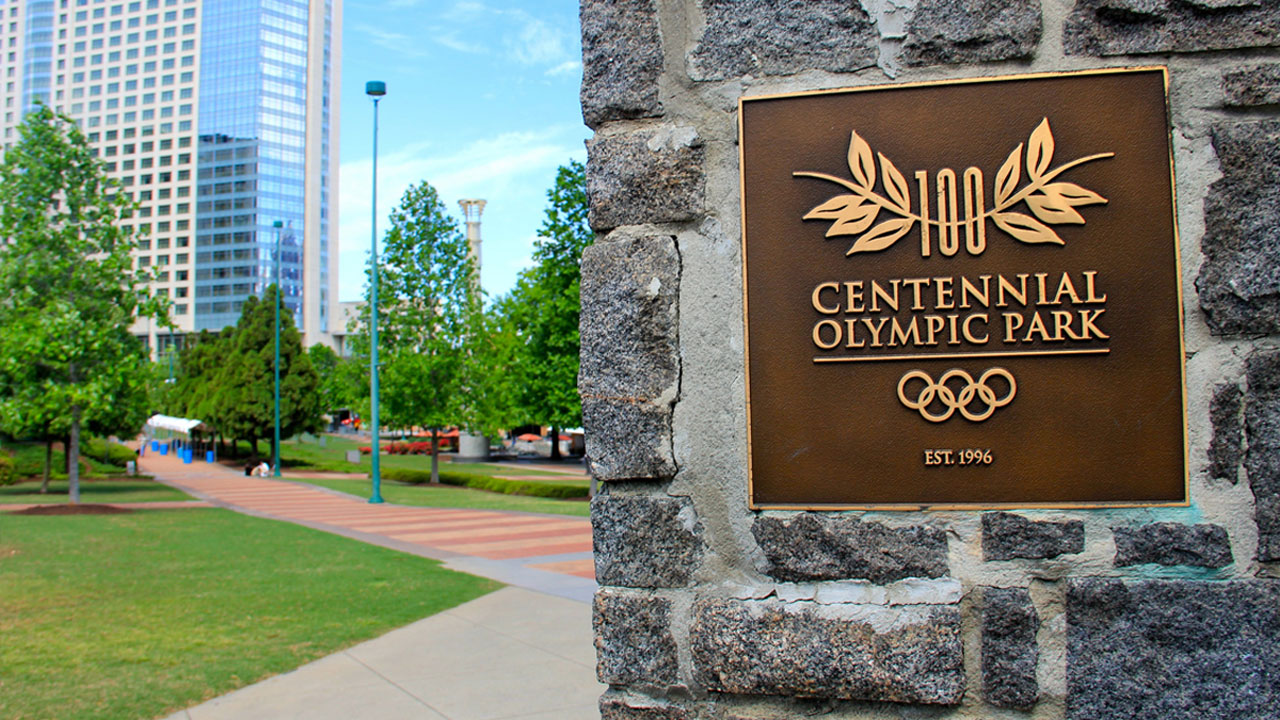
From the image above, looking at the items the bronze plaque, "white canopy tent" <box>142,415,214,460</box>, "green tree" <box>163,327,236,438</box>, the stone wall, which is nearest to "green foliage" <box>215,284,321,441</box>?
"green tree" <box>163,327,236,438</box>

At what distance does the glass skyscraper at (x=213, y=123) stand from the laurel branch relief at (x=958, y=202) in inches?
4283

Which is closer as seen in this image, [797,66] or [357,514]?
[797,66]

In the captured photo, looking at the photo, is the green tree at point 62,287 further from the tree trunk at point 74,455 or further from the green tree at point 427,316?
the green tree at point 427,316

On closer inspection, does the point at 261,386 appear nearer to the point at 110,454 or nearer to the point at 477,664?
the point at 110,454

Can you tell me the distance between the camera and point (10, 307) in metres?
18.0

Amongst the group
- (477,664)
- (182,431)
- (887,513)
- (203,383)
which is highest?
(203,383)

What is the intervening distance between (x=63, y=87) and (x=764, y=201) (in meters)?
138

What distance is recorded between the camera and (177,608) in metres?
8.15

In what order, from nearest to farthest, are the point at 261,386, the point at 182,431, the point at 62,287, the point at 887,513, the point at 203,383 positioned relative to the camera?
the point at 887,513
the point at 62,287
the point at 261,386
the point at 203,383
the point at 182,431

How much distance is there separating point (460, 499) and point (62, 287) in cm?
1037

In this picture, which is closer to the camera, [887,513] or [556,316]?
[887,513]

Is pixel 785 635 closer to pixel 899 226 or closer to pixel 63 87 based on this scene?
pixel 899 226

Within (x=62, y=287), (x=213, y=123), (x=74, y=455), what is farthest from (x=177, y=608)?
(x=213, y=123)

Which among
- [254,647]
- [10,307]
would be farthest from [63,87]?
[254,647]
